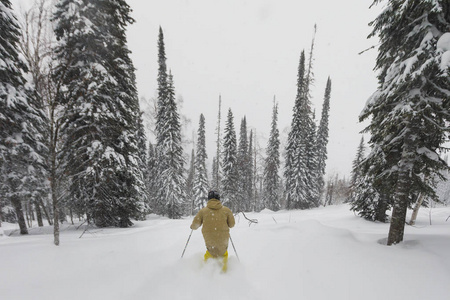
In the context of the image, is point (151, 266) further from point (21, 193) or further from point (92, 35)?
point (21, 193)

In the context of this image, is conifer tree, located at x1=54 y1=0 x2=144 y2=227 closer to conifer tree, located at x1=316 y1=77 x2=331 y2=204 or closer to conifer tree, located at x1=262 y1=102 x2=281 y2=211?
conifer tree, located at x1=262 y1=102 x2=281 y2=211

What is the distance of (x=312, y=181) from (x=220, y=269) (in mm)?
27789

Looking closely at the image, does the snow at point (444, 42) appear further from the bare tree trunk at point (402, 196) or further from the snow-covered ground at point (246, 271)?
the snow-covered ground at point (246, 271)

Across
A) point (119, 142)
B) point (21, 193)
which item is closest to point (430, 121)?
point (119, 142)

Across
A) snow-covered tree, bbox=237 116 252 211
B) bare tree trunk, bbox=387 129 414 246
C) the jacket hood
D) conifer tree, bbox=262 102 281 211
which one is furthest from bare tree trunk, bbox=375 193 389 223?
snow-covered tree, bbox=237 116 252 211

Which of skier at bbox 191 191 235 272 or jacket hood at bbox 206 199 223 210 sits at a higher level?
jacket hood at bbox 206 199 223 210

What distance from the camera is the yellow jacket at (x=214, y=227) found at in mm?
3934

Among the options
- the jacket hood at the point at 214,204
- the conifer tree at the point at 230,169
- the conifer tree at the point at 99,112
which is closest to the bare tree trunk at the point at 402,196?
the jacket hood at the point at 214,204

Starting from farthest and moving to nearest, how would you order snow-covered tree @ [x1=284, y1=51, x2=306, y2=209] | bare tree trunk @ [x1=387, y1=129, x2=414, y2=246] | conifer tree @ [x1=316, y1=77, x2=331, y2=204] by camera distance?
conifer tree @ [x1=316, y1=77, x2=331, y2=204], snow-covered tree @ [x1=284, y1=51, x2=306, y2=209], bare tree trunk @ [x1=387, y1=129, x2=414, y2=246]

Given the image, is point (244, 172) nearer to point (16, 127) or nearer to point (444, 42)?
point (16, 127)

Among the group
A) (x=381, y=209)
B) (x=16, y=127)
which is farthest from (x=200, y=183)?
(x=381, y=209)

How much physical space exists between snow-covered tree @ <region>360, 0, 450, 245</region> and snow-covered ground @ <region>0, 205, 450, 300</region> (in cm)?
123

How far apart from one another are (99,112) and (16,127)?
15.1 feet

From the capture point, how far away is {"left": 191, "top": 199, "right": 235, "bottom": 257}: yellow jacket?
12.9 feet
